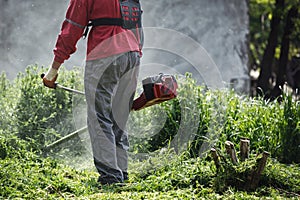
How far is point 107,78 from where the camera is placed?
4.18m

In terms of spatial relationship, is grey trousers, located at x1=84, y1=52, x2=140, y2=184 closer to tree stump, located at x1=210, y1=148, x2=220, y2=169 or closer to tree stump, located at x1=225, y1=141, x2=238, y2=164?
tree stump, located at x1=210, y1=148, x2=220, y2=169

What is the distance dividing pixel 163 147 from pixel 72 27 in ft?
5.15

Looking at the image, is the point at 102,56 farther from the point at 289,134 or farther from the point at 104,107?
the point at 289,134

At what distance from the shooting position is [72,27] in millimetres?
4098

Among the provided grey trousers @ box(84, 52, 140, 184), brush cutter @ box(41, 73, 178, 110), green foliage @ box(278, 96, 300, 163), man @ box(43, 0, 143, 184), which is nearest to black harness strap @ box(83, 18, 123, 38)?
man @ box(43, 0, 143, 184)

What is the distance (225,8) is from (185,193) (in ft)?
18.0

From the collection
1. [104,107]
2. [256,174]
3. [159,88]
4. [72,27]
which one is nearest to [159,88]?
[159,88]

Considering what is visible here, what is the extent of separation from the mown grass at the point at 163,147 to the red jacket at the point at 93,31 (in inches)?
39.3

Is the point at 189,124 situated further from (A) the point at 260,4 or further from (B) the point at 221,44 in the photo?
(A) the point at 260,4

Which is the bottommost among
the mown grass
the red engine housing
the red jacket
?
the mown grass

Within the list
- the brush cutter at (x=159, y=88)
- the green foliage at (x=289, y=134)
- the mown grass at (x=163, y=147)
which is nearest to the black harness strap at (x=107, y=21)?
the brush cutter at (x=159, y=88)

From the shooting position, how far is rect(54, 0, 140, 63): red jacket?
410 centimetres

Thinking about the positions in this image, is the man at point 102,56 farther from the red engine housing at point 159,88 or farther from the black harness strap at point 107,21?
the red engine housing at point 159,88

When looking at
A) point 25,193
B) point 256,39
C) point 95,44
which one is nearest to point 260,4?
point 256,39
